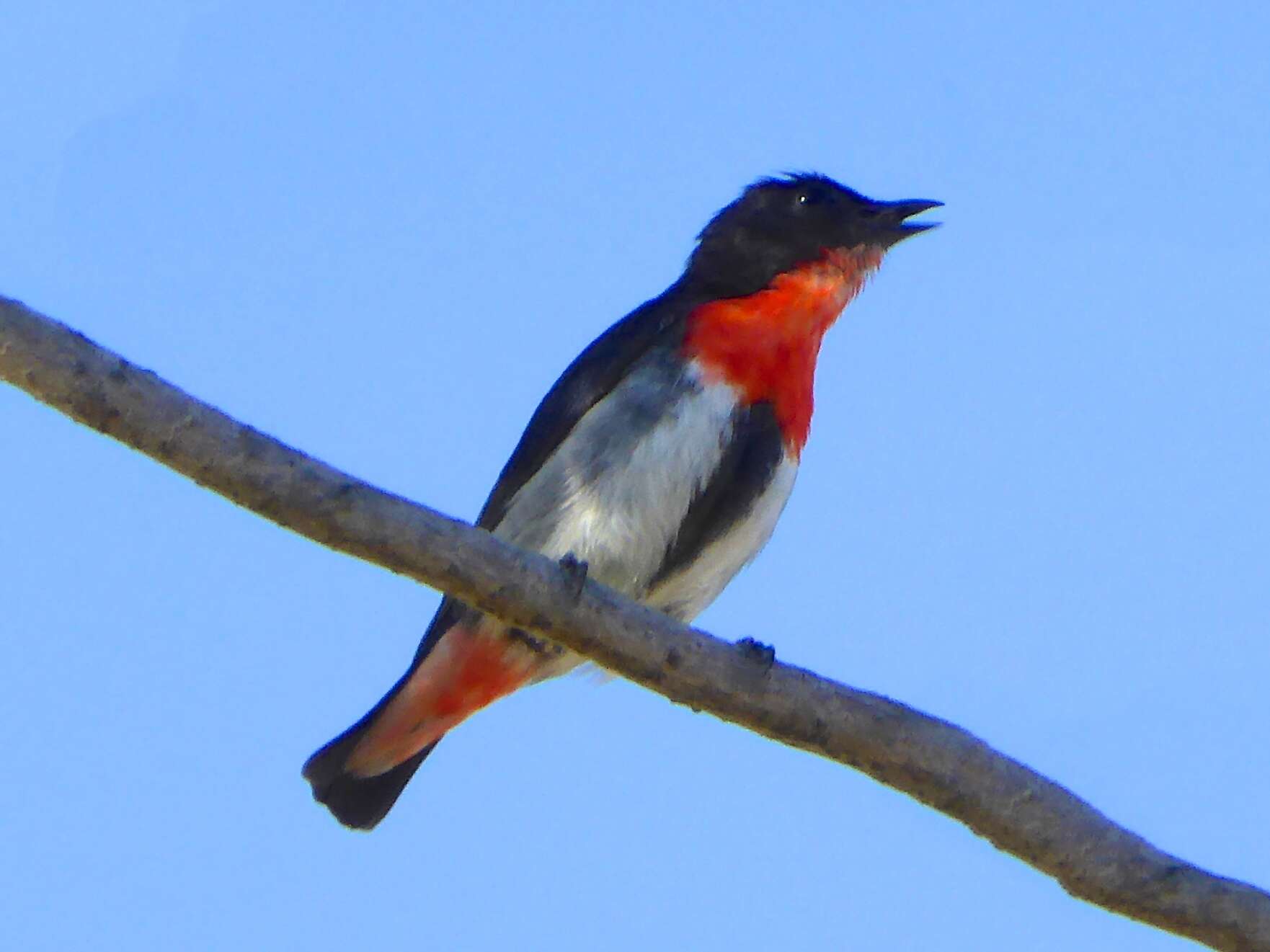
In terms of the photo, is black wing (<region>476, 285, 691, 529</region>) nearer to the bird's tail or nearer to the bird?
the bird

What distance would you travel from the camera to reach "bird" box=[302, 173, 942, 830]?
5328 mm

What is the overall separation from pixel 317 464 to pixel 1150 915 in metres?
2.17

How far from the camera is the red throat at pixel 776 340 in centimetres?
550

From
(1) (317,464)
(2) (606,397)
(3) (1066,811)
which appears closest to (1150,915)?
(3) (1066,811)

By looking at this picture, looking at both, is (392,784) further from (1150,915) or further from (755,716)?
(1150,915)

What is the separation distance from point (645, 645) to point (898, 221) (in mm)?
3209

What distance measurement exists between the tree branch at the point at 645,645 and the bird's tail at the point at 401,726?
154 centimetres

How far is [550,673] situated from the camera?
5594mm

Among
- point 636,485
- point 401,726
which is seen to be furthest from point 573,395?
point 401,726

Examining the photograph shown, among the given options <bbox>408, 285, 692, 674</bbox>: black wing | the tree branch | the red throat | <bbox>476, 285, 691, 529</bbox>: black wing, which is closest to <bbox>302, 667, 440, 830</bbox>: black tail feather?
<bbox>408, 285, 692, 674</bbox>: black wing

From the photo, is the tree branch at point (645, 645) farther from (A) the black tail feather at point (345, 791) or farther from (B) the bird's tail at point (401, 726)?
(A) the black tail feather at point (345, 791)

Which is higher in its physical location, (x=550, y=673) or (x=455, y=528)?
(x=550, y=673)

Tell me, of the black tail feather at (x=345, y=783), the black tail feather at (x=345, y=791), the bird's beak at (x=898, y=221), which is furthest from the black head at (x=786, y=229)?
the black tail feather at (x=345, y=791)

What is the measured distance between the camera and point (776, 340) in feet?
18.5
